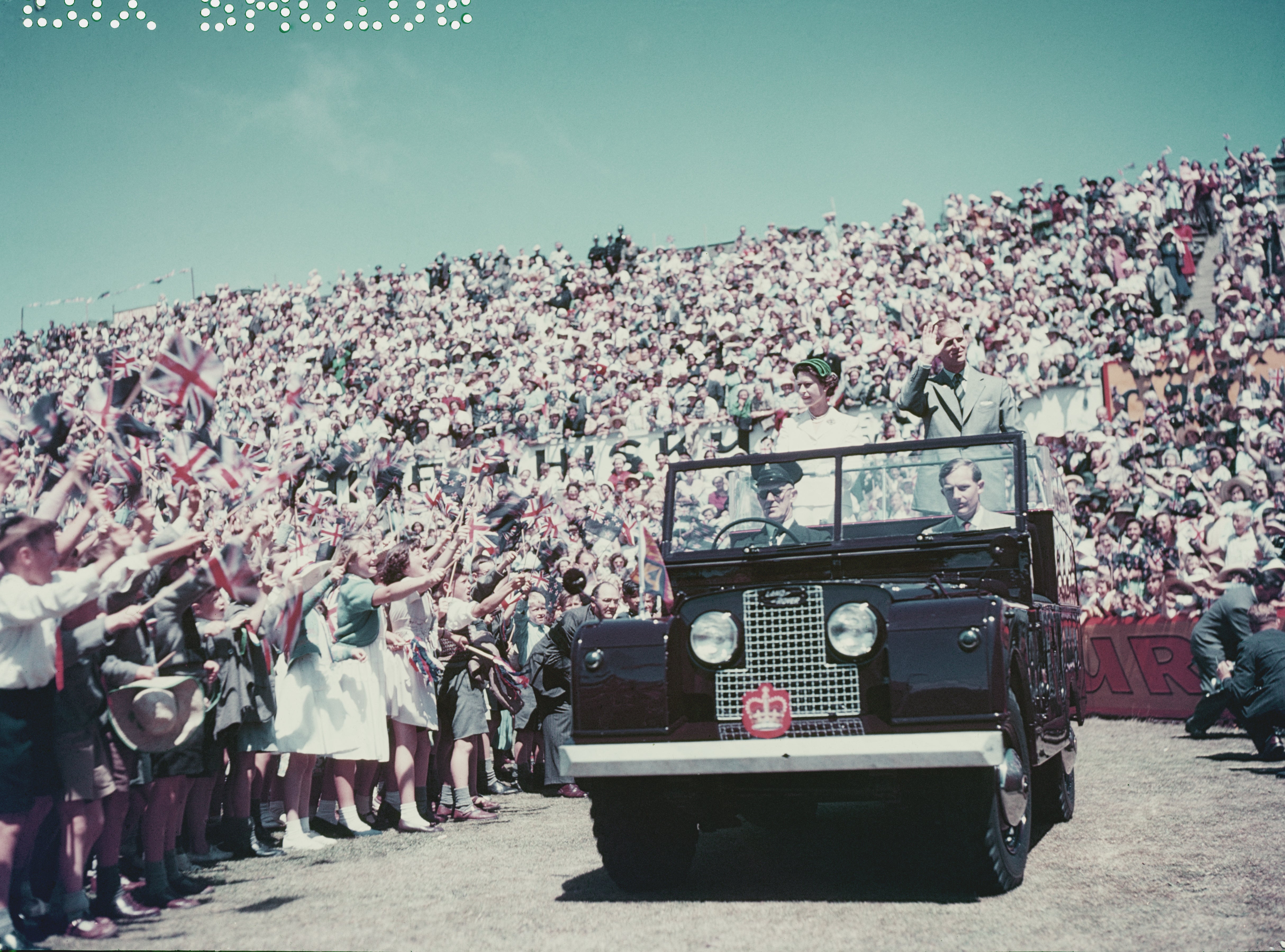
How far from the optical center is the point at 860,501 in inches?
Result: 262

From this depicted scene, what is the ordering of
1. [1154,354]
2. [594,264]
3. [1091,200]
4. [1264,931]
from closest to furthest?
[1264,931], [1154,354], [1091,200], [594,264]

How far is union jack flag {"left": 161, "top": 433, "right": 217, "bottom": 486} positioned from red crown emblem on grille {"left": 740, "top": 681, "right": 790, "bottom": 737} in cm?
305

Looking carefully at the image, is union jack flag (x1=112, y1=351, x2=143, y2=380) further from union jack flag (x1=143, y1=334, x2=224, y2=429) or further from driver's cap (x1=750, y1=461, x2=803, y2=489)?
driver's cap (x1=750, y1=461, x2=803, y2=489)

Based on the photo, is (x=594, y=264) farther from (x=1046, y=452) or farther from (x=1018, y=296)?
(x=1046, y=452)

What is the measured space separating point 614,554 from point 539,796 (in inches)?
107

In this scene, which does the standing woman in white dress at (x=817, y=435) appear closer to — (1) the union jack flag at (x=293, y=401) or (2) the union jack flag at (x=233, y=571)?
(2) the union jack flag at (x=233, y=571)

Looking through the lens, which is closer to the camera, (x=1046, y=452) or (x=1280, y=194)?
(x=1046, y=452)

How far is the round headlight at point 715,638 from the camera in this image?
5.73m

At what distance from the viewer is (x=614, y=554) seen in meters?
12.1

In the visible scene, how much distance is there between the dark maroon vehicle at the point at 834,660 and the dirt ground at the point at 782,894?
0.36m

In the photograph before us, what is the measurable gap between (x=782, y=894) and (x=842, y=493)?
7.04ft

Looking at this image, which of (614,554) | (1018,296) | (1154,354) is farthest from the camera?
(1018,296)

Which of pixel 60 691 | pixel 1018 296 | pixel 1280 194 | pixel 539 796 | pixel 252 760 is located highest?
pixel 1280 194

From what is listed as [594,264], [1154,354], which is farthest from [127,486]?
[594,264]
